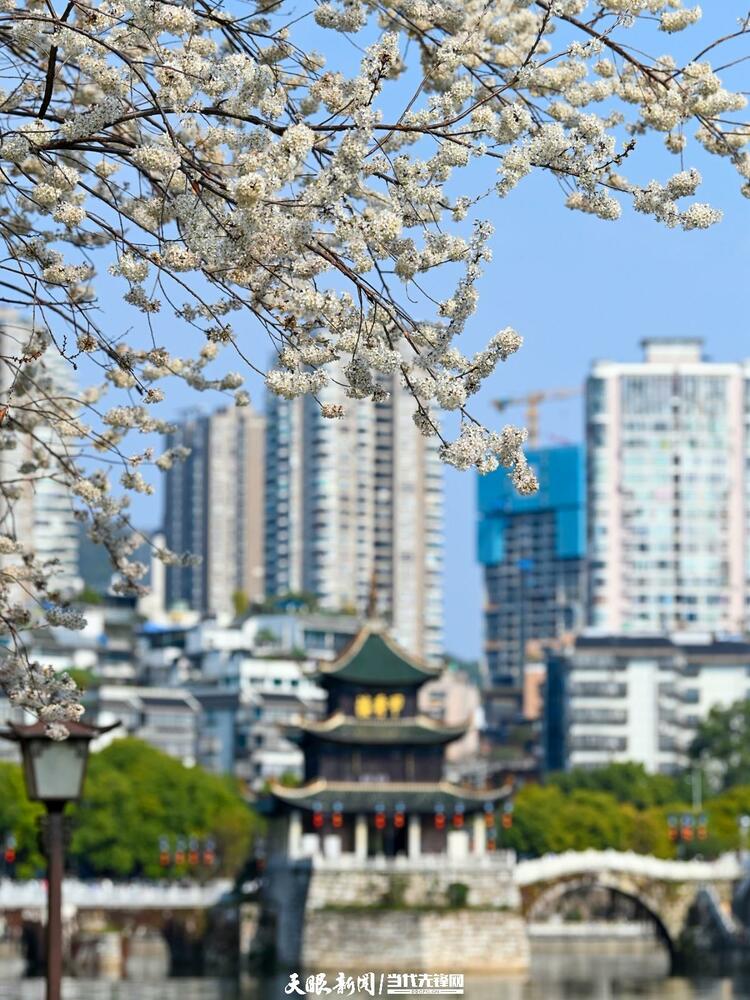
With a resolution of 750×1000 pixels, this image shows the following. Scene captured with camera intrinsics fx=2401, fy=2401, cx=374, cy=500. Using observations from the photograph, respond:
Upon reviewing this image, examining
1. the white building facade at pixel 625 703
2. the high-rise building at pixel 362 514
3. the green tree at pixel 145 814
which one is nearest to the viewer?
the green tree at pixel 145 814

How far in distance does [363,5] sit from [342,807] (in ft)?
218

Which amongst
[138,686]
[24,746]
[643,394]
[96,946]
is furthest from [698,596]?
[24,746]

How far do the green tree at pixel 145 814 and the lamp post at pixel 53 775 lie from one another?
8073 centimetres

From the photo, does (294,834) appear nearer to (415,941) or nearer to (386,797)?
(386,797)

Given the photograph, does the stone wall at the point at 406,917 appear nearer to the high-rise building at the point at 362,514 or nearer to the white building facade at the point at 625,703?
the white building facade at the point at 625,703

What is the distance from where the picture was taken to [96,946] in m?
82.8

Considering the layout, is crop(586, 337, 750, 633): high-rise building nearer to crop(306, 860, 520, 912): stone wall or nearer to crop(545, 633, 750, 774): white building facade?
crop(545, 633, 750, 774): white building facade

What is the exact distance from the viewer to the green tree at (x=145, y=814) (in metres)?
99.9

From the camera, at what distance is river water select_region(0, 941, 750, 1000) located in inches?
2638

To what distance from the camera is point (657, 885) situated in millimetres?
83438

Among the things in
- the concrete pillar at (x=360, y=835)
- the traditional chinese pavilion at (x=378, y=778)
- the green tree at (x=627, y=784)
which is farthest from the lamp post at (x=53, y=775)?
the green tree at (x=627, y=784)

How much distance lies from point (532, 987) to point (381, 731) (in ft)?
40.6

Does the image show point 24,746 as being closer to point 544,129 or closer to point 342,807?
point 544,129

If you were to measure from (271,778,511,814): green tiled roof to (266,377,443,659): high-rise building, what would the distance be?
10957cm
